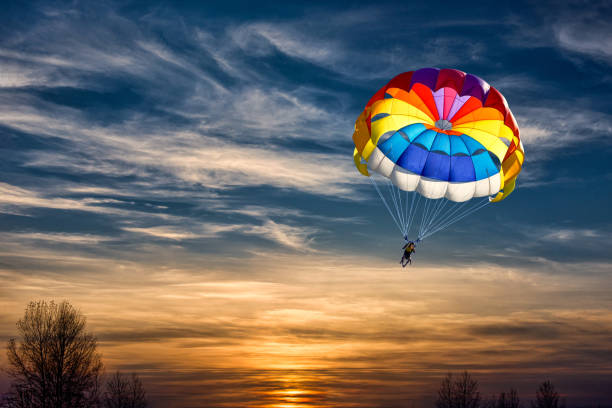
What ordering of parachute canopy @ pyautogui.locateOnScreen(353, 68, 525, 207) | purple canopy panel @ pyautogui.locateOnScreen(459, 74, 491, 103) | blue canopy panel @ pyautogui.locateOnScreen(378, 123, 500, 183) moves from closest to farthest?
purple canopy panel @ pyautogui.locateOnScreen(459, 74, 491, 103) < parachute canopy @ pyautogui.locateOnScreen(353, 68, 525, 207) < blue canopy panel @ pyautogui.locateOnScreen(378, 123, 500, 183)

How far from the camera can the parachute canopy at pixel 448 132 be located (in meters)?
34.7

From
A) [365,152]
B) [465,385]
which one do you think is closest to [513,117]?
[365,152]

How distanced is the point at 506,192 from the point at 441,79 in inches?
342

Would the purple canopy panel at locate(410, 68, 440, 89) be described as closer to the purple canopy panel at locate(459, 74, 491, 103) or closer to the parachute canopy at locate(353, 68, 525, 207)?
the parachute canopy at locate(353, 68, 525, 207)

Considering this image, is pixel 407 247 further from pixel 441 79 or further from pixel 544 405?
pixel 544 405

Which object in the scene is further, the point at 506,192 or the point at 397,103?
the point at 506,192

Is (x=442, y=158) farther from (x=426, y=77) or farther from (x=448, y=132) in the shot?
(x=426, y=77)

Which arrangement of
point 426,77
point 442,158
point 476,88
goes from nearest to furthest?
point 476,88 → point 426,77 → point 442,158

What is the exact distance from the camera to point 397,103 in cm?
3553

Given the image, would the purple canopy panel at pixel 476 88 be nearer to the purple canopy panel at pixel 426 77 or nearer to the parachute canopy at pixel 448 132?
the parachute canopy at pixel 448 132

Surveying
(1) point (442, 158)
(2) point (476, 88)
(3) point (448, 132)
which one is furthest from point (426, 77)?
(1) point (442, 158)

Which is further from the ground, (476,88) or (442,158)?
(476,88)

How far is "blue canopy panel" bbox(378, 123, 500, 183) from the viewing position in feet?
116

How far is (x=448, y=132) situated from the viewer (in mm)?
36000
